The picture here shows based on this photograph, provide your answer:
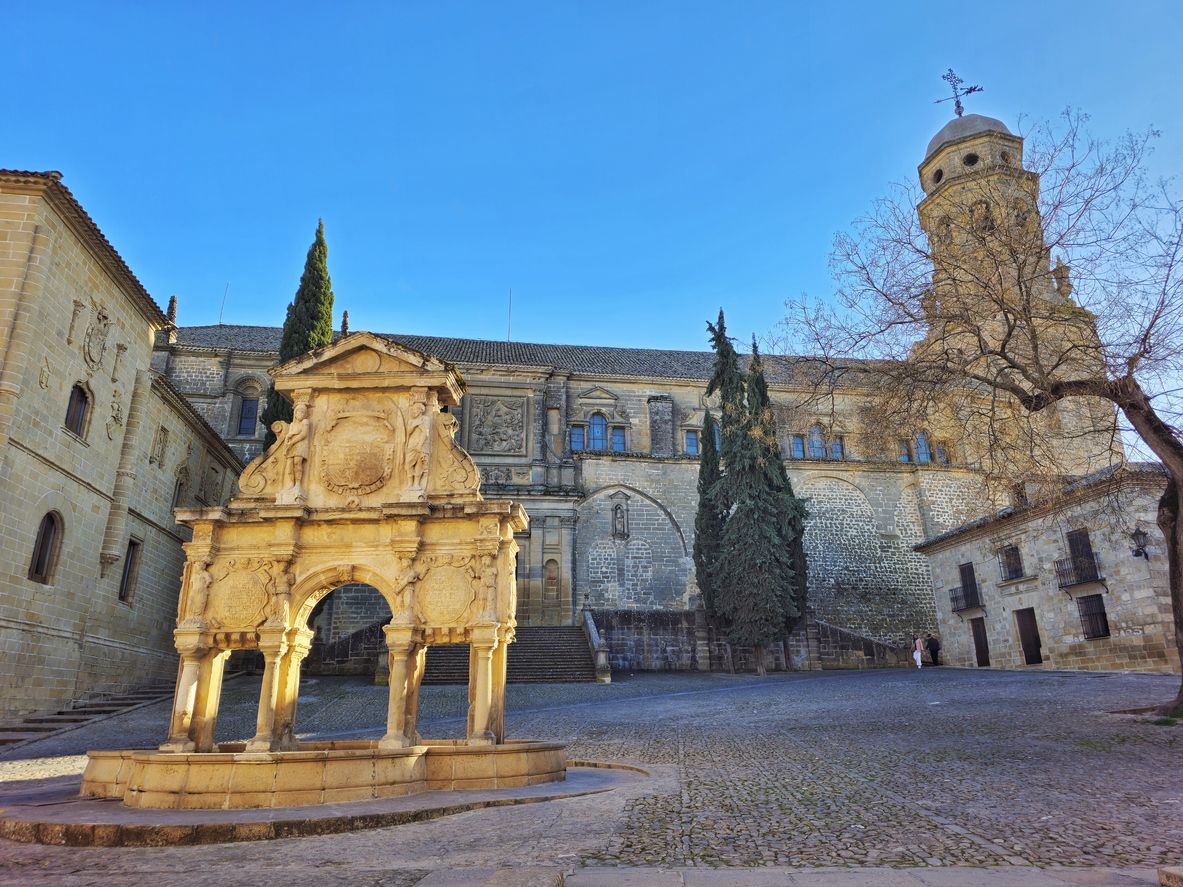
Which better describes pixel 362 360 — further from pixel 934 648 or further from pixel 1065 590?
pixel 934 648

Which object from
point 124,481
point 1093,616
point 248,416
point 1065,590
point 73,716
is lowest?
point 73,716

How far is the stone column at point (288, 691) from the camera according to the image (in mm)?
9492

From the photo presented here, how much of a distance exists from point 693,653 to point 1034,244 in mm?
20276

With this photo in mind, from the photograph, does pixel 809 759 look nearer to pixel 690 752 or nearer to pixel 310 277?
pixel 690 752

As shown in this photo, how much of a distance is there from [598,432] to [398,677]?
27.4 metres

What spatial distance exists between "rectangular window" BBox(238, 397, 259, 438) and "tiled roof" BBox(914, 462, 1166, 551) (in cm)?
2781

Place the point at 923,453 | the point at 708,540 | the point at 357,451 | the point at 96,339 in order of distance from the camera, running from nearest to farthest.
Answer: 1. the point at 357,451
2. the point at 96,339
3. the point at 708,540
4. the point at 923,453

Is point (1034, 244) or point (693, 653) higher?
point (1034, 244)

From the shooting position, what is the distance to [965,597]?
88.1ft

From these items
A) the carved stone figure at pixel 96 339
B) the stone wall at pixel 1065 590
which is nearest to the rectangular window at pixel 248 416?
the carved stone figure at pixel 96 339

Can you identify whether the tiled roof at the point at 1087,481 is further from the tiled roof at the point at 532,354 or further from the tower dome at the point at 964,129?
the tower dome at the point at 964,129

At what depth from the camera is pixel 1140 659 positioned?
19.6m

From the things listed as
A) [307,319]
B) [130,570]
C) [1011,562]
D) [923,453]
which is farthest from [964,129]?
[130,570]

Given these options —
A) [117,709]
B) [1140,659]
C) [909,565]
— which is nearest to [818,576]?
[909,565]
